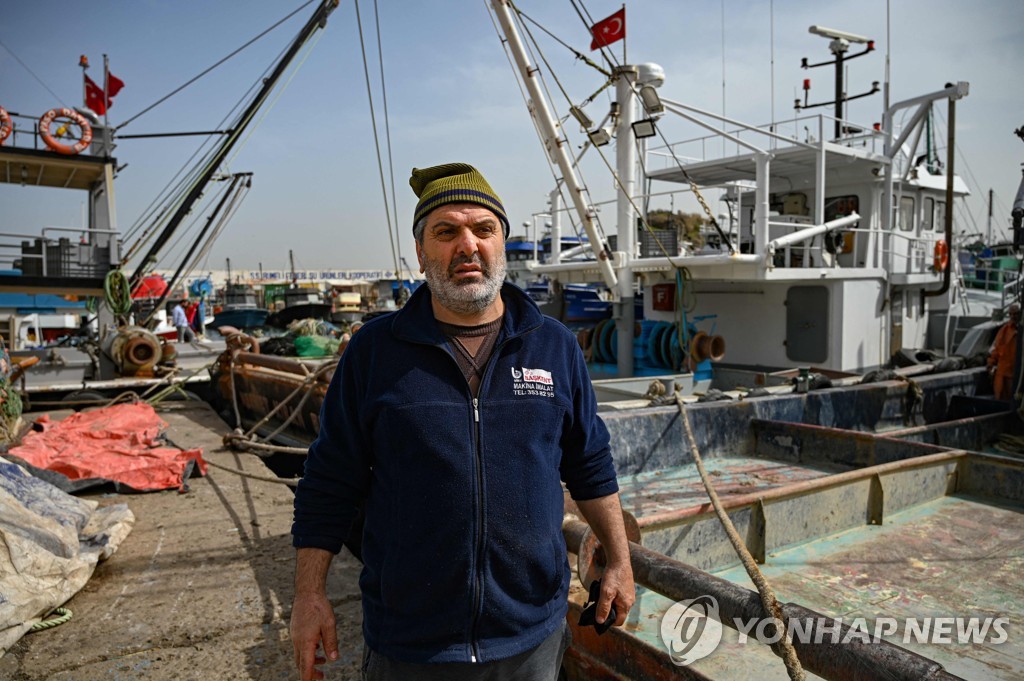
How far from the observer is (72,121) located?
13.9 m

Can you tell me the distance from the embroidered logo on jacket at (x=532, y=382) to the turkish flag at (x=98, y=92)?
17.3m

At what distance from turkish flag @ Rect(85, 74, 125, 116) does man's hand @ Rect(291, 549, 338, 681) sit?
17.2m

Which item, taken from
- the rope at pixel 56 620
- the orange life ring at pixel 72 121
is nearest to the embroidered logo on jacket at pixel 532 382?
the rope at pixel 56 620

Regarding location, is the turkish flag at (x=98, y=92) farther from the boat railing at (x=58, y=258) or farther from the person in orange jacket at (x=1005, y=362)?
the person in orange jacket at (x=1005, y=362)

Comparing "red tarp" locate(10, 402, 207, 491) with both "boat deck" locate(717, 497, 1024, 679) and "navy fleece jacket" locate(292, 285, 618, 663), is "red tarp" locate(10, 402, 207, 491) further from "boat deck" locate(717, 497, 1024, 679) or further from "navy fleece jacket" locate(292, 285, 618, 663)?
"navy fleece jacket" locate(292, 285, 618, 663)

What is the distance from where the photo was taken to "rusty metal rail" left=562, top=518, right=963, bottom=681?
1605 millimetres

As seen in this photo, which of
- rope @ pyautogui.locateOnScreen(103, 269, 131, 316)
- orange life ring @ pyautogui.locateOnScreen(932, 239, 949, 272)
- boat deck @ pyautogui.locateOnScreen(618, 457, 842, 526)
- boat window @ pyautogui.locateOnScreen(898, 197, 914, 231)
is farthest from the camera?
boat window @ pyautogui.locateOnScreen(898, 197, 914, 231)

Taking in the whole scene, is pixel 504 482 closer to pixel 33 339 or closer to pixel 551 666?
pixel 551 666

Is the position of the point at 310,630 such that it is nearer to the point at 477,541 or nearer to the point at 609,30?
the point at 477,541

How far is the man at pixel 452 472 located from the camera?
5.41 ft

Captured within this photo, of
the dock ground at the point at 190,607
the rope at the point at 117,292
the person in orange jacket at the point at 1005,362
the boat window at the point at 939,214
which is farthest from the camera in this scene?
the boat window at the point at 939,214

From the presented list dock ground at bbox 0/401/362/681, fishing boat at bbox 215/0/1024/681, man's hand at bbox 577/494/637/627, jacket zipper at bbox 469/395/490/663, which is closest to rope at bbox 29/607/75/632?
dock ground at bbox 0/401/362/681

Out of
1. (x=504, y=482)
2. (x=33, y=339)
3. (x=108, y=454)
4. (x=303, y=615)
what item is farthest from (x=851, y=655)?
(x=33, y=339)

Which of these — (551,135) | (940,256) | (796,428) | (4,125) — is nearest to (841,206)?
(940,256)
